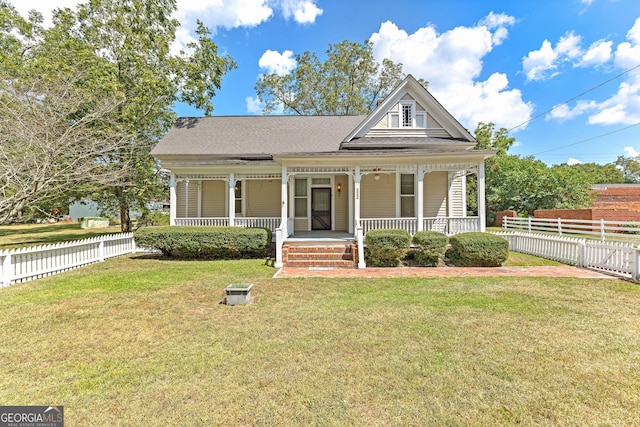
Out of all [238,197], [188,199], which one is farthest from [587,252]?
[188,199]

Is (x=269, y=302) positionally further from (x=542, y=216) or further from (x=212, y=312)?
(x=542, y=216)

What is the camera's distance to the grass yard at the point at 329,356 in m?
2.59

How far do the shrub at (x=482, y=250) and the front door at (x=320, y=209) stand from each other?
232 inches

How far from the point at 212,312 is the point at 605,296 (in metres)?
7.99

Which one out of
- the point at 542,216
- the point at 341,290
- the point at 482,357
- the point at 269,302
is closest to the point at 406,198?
the point at 341,290

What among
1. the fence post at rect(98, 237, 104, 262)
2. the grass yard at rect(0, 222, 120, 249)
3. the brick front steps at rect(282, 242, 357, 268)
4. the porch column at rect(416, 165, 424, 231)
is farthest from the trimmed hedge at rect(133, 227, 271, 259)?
the grass yard at rect(0, 222, 120, 249)

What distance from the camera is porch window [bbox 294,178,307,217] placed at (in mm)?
13148

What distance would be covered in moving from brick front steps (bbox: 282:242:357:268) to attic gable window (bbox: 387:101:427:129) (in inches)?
259

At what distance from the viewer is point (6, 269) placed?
688 centimetres

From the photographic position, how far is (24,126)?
30.2ft

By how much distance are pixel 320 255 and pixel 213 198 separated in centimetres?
715

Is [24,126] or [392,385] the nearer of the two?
[392,385]

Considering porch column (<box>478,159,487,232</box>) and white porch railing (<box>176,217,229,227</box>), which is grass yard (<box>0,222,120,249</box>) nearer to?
white porch railing (<box>176,217,229,227</box>)

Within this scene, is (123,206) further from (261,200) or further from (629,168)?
(629,168)
